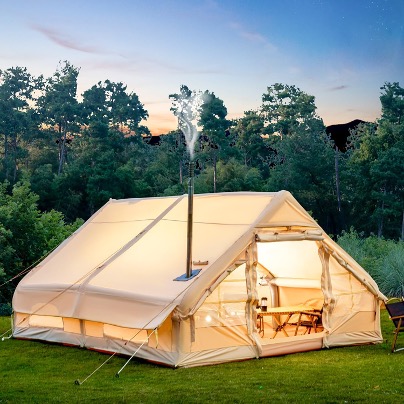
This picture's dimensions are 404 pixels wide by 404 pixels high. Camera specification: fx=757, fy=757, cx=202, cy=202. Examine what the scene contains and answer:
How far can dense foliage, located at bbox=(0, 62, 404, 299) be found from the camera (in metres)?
41.4

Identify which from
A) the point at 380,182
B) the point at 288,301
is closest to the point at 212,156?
the point at 380,182

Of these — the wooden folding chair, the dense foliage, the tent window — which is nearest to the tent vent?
the tent window

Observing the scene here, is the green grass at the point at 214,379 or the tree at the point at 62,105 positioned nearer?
the green grass at the point at 214,379

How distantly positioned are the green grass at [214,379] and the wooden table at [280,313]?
3.21 feet

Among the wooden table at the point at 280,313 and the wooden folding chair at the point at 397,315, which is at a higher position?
the wooden folding chair at the point at 397,315

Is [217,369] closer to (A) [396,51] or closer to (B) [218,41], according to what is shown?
(B) [218,41]

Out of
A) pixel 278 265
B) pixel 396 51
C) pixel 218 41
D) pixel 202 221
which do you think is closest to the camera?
pixel 202 221

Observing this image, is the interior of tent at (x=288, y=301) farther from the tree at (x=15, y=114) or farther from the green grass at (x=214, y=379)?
the tree at (x=15, y=114)

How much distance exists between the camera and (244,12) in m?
28.0

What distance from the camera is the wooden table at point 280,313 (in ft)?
34.0

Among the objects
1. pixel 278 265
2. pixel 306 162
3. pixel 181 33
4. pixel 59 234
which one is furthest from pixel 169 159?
pixel 278 265

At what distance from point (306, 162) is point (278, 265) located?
32.0 meters

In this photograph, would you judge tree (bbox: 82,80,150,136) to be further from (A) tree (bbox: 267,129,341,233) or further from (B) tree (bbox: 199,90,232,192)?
(A) tree (bbox: 267,129,341,233)

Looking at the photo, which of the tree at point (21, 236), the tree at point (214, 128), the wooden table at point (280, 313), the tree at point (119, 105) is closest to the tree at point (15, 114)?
the tree at point (119, 105)
